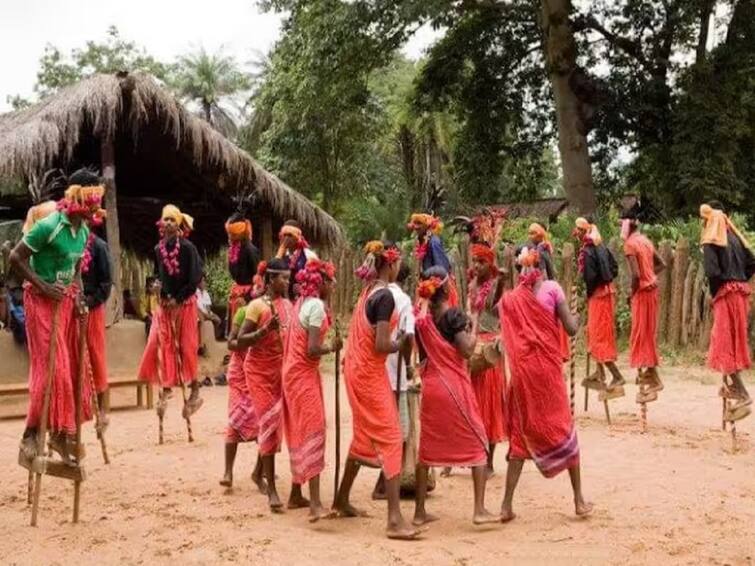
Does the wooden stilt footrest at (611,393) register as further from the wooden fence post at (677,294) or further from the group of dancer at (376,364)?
the wooden fence post at (677,294)

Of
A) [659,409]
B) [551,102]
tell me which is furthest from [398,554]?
[551,102]

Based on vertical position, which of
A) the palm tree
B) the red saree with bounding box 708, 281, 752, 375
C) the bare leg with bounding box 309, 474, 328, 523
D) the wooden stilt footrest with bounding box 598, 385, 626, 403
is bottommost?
the bare leg with bounding box 309, 474, 328, 523

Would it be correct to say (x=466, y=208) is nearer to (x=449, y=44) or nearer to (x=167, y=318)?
(x=449, y=44)

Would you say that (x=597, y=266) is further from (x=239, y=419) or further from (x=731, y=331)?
(x=239, y=419)

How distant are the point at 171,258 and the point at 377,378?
359 cm

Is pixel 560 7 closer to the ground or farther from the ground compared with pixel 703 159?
farther from the ground

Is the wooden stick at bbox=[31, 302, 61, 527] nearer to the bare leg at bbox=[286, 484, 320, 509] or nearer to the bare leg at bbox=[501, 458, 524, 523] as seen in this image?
the bare leg at bbox=[286, 484, 320, 509]

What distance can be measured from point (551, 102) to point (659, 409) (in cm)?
1427

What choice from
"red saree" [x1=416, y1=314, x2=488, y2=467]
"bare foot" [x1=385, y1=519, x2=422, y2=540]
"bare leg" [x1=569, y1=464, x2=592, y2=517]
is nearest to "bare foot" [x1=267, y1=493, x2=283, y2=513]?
"bare foot" [x1=385, y1=519, x2=422, y2=540]

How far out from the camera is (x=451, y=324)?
5.23 meters

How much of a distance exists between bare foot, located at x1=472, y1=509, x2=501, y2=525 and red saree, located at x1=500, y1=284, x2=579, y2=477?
1.22ft

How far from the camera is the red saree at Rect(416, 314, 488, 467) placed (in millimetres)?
5258

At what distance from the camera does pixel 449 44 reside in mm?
22031

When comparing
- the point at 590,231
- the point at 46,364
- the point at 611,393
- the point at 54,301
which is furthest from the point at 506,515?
the point at 590,231
